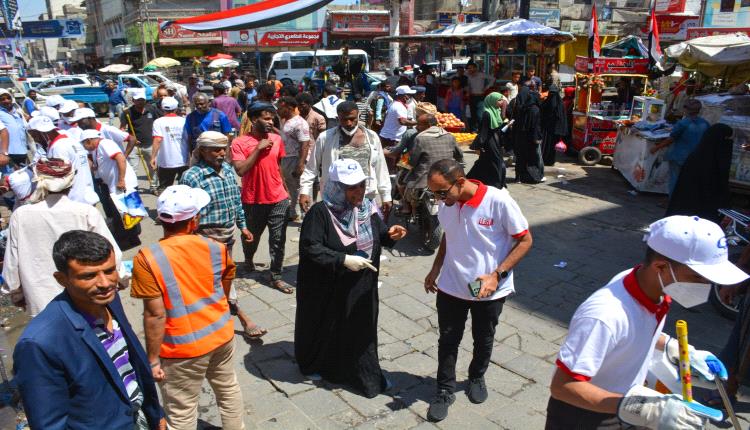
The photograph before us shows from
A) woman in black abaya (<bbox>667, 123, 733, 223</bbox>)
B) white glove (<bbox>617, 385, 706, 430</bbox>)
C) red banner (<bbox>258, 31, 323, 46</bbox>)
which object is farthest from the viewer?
red banner (<bbox>258, 31, 323, 46</bbox>)

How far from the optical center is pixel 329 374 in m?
3.90

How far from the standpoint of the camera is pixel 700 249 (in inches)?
73.4

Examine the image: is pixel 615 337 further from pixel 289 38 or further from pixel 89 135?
pixel 289 38

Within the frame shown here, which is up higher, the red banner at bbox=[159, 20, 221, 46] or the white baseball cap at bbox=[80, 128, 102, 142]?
the red banner at bbox=[159, 20, 221, 46]

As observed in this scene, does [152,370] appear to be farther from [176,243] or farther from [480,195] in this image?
[480,195]

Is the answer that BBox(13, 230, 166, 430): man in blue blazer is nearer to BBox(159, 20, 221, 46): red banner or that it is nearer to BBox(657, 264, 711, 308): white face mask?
BBox(657, 264, 711, 308): white face mask

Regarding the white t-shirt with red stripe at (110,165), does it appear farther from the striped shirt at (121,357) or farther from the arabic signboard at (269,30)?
the arabic signboard at (269,30)

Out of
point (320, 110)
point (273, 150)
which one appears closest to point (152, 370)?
point (273, 150)

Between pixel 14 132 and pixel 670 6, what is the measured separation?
29.6 metres

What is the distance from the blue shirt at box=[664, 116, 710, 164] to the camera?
7.41 meters

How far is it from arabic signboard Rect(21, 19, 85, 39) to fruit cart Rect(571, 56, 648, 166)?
137ft

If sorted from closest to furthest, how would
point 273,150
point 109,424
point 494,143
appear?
1. point 109,424
2. point 273,150
3. point 494,143

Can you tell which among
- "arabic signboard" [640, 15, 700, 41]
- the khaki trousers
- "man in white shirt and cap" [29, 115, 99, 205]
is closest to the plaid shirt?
"man in white shirt and cap" [29, 115, 99, 205]

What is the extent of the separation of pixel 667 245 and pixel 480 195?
1436 mm
